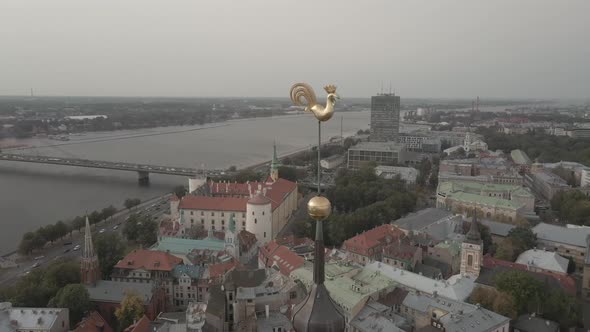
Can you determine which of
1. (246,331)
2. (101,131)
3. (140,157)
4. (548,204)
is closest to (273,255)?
(246,331)

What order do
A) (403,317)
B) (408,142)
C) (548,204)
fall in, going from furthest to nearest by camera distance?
1. (408,142)
2. (548,204)
3. (403,317)

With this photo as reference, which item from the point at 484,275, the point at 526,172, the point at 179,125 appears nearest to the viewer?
the point at 484,275

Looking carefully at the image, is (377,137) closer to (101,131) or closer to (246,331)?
(101,131)

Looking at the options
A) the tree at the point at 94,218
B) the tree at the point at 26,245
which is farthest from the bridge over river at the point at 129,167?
the tree at the point at 26,245

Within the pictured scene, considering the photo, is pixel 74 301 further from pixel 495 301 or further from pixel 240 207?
pixel 495 301

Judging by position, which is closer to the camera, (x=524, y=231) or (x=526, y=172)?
(x=524, y=231)

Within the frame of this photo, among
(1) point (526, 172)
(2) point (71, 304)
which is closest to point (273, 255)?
(2) point (71, 304)
